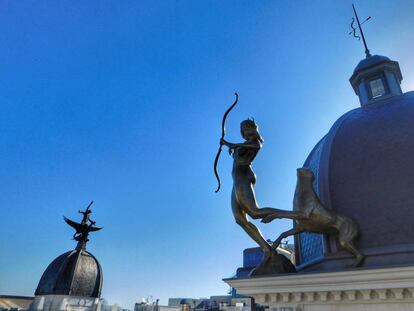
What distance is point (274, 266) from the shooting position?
7945mm

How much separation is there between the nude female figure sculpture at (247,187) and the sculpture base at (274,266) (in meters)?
0.06

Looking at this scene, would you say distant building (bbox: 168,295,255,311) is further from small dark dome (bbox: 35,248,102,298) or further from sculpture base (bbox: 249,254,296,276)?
sculpture base (bbox: 249,254,296,276)

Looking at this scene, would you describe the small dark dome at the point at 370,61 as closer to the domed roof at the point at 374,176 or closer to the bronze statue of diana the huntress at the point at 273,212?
the domed roof at the point at 374,176

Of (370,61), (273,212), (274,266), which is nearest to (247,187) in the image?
(273,212)

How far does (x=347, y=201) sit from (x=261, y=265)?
3279 millimetres

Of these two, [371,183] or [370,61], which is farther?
[370,61]

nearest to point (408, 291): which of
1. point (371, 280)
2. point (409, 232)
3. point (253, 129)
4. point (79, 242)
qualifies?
point (371, 280)

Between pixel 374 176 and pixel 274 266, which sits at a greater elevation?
pixel 374 176

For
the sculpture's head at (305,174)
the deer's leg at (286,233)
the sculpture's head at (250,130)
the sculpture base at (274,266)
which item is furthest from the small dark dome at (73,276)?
the sculpture's head at (305,174)

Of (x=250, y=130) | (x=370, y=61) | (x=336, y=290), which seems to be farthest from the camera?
(x=370, y=61)

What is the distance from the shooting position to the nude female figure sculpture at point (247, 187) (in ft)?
26.9

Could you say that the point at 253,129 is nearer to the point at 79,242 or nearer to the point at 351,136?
the point at 351,136

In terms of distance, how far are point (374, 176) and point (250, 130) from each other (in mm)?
4024

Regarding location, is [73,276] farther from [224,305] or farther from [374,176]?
[224,305]
